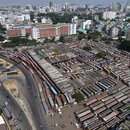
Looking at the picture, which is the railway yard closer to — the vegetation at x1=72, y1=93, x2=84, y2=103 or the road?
the vegetation at x1=72, y1=93, x2=84, y2=103

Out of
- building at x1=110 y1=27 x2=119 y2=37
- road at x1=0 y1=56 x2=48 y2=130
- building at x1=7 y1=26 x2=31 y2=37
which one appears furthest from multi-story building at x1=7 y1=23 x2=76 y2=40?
road at x1=0 y1=56 x2=48 y2=130

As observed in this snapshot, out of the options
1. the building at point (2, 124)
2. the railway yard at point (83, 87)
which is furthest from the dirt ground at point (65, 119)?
the building at point (2, 124)

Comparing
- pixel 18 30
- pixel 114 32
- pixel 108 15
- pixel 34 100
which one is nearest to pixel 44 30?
pixel 18 30

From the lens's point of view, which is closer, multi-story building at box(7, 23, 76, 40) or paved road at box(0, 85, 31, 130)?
paved road at box(0, 85, 31, 130)

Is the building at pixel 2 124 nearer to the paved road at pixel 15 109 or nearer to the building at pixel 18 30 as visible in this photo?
the paved road at pixel 15 109

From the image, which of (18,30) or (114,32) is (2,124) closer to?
(18,30)

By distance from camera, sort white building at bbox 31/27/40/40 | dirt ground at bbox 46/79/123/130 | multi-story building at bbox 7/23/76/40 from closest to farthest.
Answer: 1. dirt ground at bbox 46/79/123/130
2. white building at bbox 31/27/40/40
3. multi-story building at bbox 7/23/76/40
